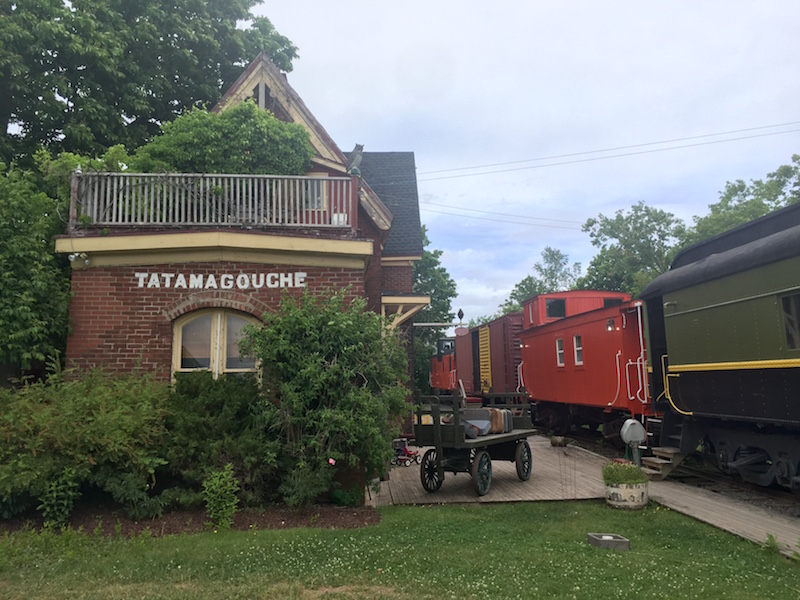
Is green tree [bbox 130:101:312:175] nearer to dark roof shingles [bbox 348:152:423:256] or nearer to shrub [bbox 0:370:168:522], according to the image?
shrub [bbox 0:370:168:522]

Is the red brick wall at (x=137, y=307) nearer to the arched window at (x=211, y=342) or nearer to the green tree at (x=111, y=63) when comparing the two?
the arched window at (x=211, y=342)

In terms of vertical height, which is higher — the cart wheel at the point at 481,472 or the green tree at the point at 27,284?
the green tree at the point at 27,284

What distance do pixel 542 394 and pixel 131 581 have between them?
1372 centimetres

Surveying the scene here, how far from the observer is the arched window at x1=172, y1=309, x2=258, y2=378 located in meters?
8.92

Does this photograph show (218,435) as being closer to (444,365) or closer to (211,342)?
(211,342)

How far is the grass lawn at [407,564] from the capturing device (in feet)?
15.8

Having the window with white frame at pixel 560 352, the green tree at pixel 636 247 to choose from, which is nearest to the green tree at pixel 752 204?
the green tree at pixel 636 247

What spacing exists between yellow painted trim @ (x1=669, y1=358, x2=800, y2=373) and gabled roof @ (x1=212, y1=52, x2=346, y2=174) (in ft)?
25.3

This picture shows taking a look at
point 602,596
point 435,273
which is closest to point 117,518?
point 602,596

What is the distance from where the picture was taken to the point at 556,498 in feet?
27.7

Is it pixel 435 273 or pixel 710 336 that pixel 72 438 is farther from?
pixel 435 273

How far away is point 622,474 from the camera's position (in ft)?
26.2

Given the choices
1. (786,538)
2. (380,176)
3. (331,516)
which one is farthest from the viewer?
(380,176)

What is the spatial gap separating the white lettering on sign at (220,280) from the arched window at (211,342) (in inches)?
16.2
